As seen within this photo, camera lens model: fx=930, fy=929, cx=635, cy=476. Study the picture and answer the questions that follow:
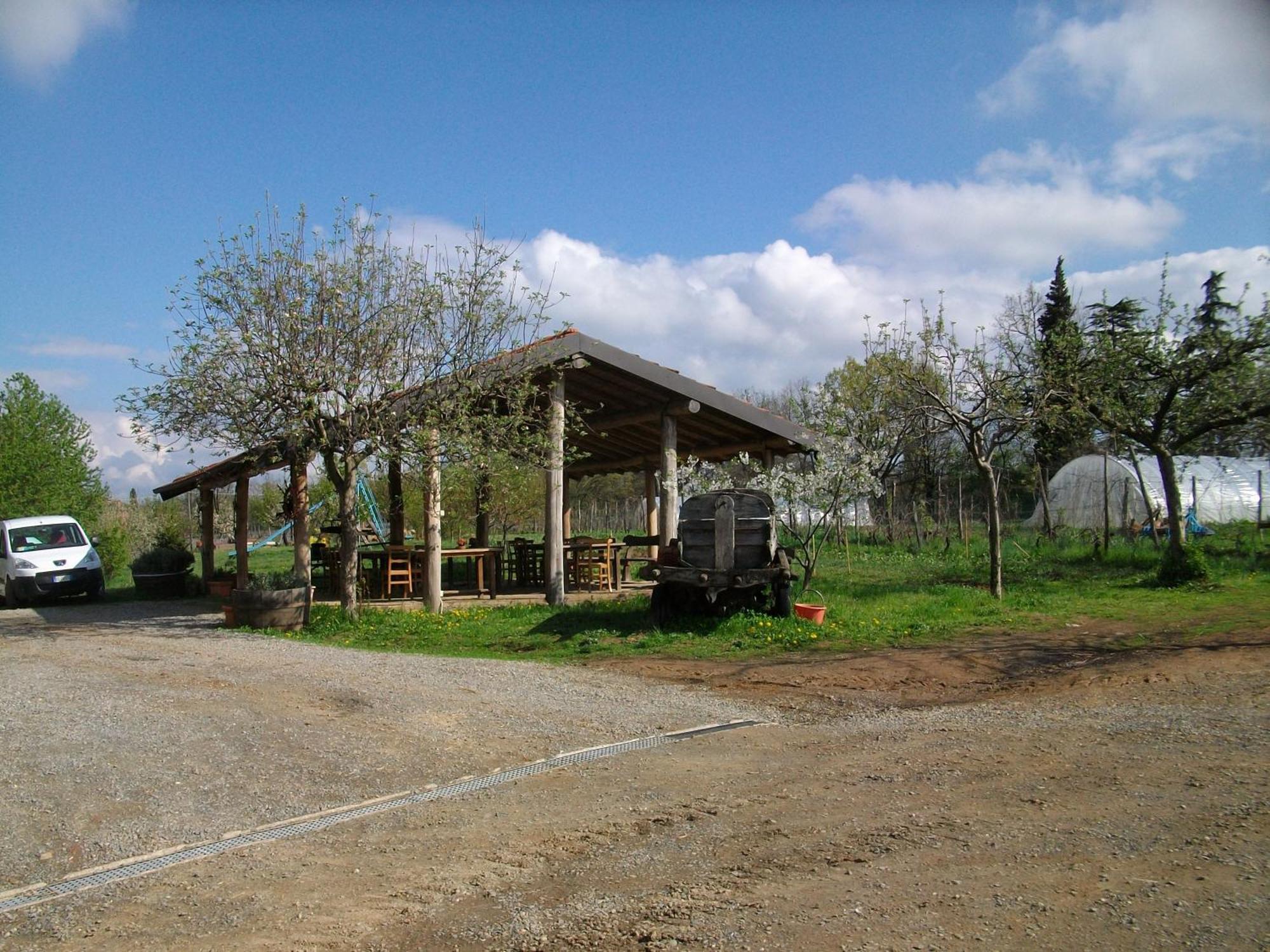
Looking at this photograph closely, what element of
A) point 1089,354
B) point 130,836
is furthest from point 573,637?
point 1089,354

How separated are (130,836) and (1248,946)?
5.25 meters

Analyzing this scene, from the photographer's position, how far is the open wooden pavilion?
47.8ft

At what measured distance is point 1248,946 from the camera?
11.0 feet

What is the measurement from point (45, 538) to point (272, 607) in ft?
34.0

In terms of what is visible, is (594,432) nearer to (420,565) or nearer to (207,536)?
(420,565)

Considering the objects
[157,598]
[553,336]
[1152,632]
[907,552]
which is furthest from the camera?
[907,552]

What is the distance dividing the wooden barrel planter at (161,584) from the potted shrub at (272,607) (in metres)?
7.70

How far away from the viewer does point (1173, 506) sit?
15.8m

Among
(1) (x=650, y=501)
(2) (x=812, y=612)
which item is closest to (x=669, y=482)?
(2) (x=812, y=612)

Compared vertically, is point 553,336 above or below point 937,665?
above

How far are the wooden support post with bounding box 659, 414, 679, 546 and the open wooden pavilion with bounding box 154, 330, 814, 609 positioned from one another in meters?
0.02

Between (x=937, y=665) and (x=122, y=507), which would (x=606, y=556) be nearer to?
(x=937, y=665)

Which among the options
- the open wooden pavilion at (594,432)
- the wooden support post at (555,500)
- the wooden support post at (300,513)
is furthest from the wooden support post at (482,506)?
the wooden support post at (300,513)

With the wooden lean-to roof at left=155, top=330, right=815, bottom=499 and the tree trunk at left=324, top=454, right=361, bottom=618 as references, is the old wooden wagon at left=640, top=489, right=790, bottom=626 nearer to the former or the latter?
the wooden lean-to roof at left=155, top=330, right=815, bottom=499
